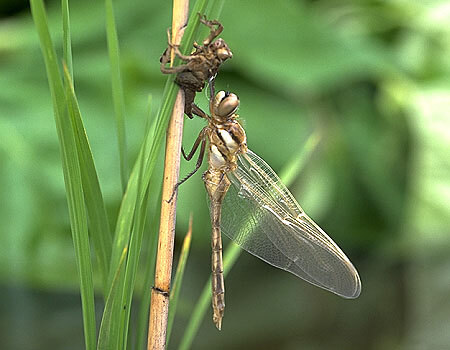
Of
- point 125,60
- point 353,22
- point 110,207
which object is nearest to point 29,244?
point 110,207

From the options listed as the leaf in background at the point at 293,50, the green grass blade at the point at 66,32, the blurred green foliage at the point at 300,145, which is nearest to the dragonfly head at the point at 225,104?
the green grass blade at the point at 66,32

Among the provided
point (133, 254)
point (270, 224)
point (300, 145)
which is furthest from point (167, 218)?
point (300, 145)

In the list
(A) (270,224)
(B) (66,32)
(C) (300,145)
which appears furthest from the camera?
(C) (300,145)

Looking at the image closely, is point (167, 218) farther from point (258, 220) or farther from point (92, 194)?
point (258, 220)

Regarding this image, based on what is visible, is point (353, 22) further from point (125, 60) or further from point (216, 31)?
point (216, 31)

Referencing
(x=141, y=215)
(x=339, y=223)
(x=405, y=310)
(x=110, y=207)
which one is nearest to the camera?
(x=141, y=215)

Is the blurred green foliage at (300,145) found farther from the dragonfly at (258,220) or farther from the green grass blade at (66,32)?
the green grass blade at (66,32)
